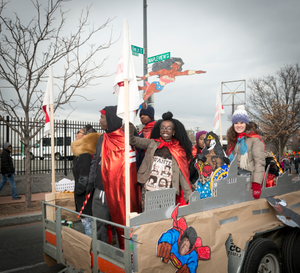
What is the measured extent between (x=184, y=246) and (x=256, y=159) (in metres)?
1.57

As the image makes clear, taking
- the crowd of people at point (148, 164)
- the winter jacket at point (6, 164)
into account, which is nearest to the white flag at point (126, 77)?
the crowd of people at point (148, 164)

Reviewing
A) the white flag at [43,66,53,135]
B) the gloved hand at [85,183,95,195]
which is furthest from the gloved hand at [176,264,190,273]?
the white flag at [43,66,53,135]

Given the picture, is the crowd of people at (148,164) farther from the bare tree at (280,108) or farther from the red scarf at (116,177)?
the bare tree at (280,108)

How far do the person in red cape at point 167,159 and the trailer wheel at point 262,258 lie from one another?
0.82 metres

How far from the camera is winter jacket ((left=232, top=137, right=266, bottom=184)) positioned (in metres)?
3.11

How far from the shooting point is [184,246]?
7.39 ft

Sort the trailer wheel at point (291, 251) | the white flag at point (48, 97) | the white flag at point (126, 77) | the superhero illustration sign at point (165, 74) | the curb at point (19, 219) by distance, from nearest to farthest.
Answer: the white flag at point (126, 77)
the trailer wheel at point (291, 251)
the superhero illustration sign at point (165, 74)
the white flag at point (48, 97)
the curb at point (19, 219)

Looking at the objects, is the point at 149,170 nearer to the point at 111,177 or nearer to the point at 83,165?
the point at 111,177

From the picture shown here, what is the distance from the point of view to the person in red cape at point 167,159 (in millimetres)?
2955

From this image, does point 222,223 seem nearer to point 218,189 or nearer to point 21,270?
point 218,189

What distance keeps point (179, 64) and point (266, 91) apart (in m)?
19.0

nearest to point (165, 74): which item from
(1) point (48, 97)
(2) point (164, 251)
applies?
(1) point (48, 97)

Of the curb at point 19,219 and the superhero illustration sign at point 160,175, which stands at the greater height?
the superhero illustration sign at point 160,175

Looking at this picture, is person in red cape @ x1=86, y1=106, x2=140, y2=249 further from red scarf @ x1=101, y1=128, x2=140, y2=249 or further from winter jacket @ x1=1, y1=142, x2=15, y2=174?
winter jacket @ x1=1, y1=142, x2=15, y2=174
